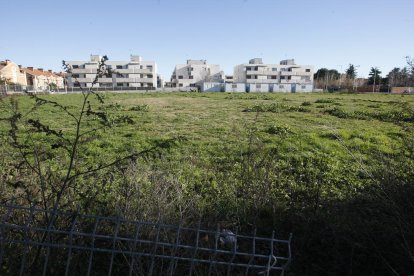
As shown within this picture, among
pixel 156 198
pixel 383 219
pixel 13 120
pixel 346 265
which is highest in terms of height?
pixel 13 120

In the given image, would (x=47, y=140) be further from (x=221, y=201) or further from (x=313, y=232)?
(x=313, y=232)

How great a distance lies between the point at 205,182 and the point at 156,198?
204 centimetres

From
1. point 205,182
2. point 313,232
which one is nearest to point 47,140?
point 205,182

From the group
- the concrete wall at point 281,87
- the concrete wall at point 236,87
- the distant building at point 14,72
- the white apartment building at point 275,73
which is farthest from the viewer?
the white apartment building at point 275,73

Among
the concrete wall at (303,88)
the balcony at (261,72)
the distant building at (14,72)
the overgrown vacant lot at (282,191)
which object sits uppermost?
the balcony at (261,72)

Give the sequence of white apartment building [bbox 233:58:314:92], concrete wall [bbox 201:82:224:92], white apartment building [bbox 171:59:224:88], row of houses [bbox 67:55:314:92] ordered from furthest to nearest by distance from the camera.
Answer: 1. white apartment building [bbox 171:59:224:88]
2. white apartment building [bbox 233:58:314:92]
3. row of houses [bbox 67:55:314:92]
4. concrete wall [bbox 201:82:224:92]

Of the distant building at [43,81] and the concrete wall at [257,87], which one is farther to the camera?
the concrete wall at [257,87]

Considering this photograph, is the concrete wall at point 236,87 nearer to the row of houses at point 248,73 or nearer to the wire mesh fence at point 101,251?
the row of houses at point 248,73

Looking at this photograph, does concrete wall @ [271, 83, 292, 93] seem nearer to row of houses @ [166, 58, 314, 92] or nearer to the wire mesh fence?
row of houses @ [166, 58, 314, 92]

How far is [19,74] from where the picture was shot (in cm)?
8081

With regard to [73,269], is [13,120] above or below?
above

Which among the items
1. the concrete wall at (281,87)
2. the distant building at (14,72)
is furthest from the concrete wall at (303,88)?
the distant building at (14,72)

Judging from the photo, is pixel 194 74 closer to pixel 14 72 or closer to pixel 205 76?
pixel 205 76

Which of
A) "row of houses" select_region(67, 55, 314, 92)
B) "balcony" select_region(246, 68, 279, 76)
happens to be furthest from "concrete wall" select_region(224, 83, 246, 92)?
"balcony" select_region(246, 68, 279, 76)
